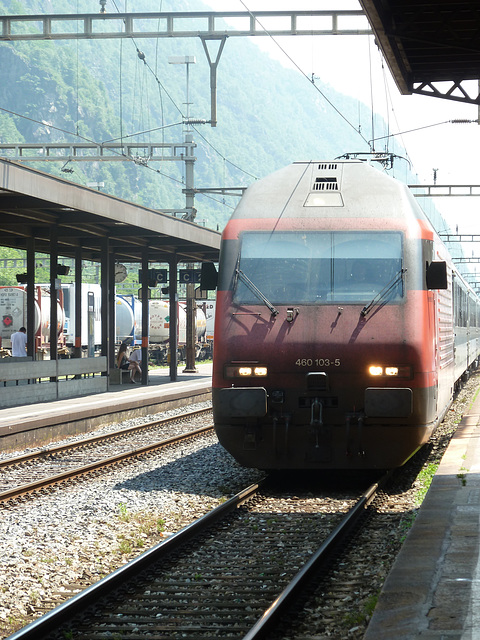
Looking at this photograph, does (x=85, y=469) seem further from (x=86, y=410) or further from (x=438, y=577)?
(x=438, y=577)

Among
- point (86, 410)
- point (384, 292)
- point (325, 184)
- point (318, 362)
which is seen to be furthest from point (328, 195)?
point (86, 410)

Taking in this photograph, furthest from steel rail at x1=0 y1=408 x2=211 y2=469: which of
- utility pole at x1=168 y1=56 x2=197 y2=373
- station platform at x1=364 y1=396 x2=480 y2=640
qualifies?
utility pole at x1=168 y1=56 x2=197 y2=373

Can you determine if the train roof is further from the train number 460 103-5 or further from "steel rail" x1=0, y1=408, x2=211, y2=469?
"steel rail" x1=0, y1=408, x2=211, y2=469

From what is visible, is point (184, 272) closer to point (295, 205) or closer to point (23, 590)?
point (295, 205)

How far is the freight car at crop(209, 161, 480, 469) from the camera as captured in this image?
9.42 meters

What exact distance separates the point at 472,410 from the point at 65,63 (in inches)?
7044

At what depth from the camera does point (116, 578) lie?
6.15 meters

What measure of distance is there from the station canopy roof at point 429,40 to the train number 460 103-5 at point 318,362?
10.6ft

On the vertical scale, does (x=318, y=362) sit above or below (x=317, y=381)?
above

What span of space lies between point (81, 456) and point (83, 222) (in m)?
7.56

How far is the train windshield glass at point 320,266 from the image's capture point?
9742mm

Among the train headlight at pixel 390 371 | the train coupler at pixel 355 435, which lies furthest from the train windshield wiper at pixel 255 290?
the train coupler at pixel 355 435

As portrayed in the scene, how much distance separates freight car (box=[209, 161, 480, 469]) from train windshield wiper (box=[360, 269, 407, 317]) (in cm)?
1

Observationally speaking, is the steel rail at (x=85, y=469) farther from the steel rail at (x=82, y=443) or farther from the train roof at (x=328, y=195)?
the train roof at (x=328, y=195)
